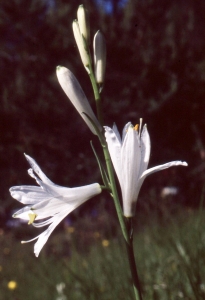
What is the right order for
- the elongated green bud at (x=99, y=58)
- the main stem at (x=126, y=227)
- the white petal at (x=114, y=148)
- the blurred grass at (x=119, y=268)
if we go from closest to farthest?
the main stem at (x=126, y=227) < the white petal at (x=114, y=148) < the elongated green bud at (x=99, y=58) < the blurred grass at (x=119, y=268)

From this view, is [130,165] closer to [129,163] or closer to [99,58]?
[129,163]

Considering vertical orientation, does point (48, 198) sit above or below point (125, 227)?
above

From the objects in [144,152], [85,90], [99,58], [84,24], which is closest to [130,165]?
[144,152]

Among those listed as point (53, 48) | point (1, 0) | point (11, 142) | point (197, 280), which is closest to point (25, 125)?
point (11, 142)

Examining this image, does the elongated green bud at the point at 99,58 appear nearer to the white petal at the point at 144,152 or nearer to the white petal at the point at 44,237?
the white petal at the point at 144,152

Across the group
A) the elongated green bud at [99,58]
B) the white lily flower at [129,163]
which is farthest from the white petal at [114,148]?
the elongated green bud at [99,58]
